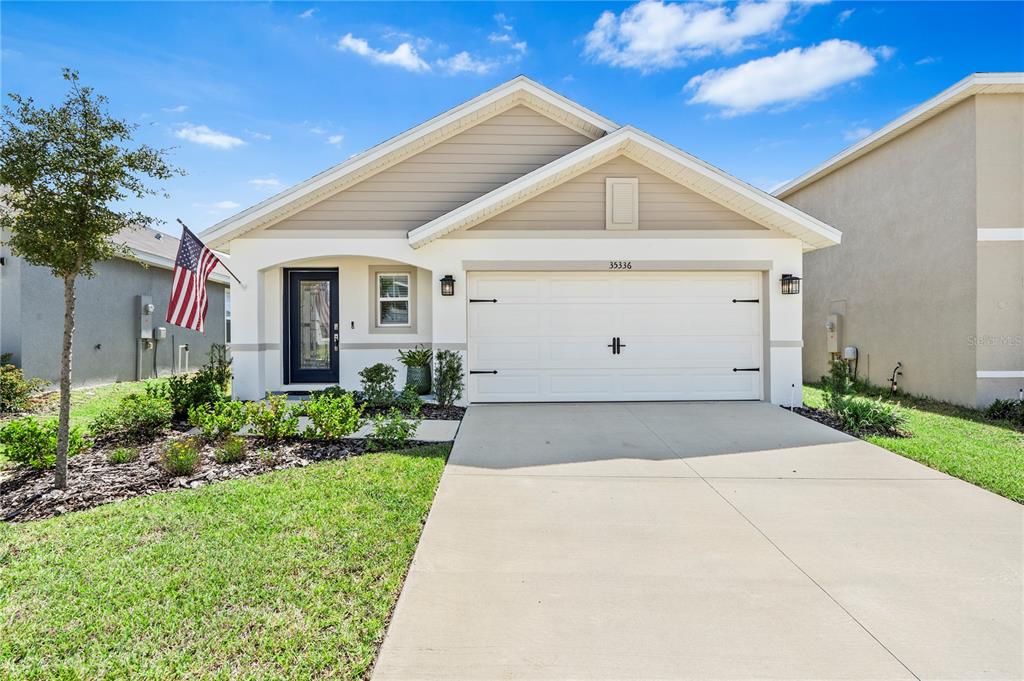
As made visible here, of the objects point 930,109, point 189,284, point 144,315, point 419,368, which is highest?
point 930,109

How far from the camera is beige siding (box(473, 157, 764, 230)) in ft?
29.7

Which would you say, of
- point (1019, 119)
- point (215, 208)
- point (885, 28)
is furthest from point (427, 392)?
point (1019, 119)

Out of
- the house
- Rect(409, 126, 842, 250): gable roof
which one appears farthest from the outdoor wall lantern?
Rect(409, 126, 842, 250): gable roof

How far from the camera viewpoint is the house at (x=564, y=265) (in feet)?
29.6

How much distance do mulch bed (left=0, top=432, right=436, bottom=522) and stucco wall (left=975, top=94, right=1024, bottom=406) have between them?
10.5 m

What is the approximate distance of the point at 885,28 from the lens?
31.5ft

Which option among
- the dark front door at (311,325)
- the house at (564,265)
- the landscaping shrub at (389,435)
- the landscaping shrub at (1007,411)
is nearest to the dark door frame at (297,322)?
the dark front door at (311,325)

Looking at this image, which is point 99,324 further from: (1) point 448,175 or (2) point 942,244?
(2) point 942,244

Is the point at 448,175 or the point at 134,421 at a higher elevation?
the point at 448,175

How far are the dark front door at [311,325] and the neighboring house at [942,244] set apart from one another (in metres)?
11.9

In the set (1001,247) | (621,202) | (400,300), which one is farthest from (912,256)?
(400,300)

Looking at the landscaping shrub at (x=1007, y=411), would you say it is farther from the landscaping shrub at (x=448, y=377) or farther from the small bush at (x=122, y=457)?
the small bush at (x=122, y=457)

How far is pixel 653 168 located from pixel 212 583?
8.70 metres

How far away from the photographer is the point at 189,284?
21.8 feet
